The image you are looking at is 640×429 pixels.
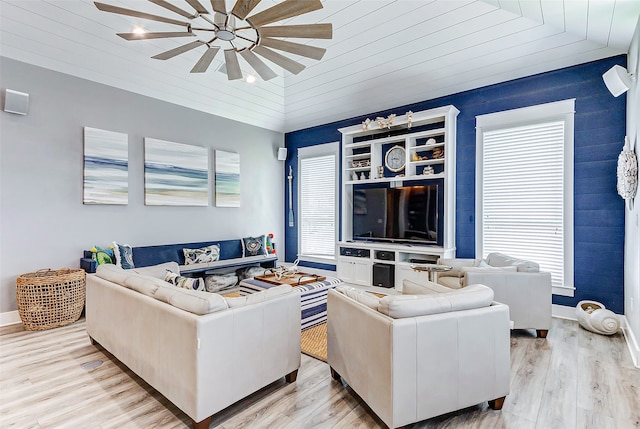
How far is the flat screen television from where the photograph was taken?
5023 mm

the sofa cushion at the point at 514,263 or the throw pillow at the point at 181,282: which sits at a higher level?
the sofa cushion at the point at 514,263

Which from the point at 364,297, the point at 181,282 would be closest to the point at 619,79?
the point at 364,297

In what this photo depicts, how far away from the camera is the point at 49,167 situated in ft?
13.5

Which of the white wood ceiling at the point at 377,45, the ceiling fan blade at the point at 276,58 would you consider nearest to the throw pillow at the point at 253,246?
the white wood ceiling at the point at 377,45

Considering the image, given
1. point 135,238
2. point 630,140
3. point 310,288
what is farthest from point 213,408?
point 630,140

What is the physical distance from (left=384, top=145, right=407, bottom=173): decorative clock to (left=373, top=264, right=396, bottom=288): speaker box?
1556mm

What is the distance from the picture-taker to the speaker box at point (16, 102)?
12.3 feet

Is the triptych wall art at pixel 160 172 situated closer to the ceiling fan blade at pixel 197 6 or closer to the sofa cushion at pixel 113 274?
the sofa cushion at pixel 113 274

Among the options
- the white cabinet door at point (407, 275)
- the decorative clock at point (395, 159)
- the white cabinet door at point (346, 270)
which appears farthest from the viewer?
the white cabinet door at point (346, 270)

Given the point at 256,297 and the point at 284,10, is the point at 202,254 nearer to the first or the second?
the point at 256,297

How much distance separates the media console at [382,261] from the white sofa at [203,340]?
293 centimetres

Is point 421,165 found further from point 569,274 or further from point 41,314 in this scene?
point 41,314

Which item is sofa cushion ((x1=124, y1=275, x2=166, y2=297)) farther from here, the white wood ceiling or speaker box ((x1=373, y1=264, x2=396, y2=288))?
speaker box ((x1=373, y1=264, x2=396, y2=288))

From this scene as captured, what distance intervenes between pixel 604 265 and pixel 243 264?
15.9 ft
